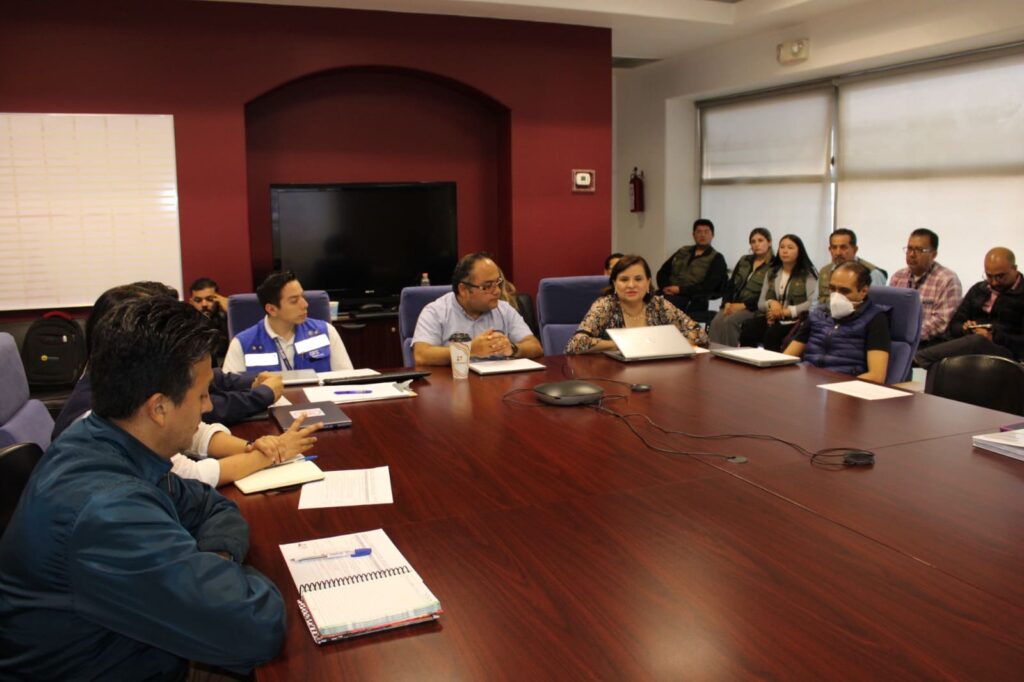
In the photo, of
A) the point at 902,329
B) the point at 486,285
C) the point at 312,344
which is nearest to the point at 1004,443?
the point at 902,329

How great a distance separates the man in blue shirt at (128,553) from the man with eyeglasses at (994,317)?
478cm

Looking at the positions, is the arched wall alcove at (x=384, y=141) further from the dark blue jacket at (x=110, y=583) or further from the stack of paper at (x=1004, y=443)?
the dark blue jacket at (x=110, y=583)

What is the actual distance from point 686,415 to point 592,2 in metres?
4.44

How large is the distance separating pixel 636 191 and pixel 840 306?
5254mm

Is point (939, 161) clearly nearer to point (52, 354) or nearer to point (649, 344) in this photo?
point (649, 344)

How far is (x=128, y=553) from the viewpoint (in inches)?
45.2

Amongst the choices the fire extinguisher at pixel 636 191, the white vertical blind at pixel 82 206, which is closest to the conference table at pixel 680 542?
the white vertical blind at pixel 82 206

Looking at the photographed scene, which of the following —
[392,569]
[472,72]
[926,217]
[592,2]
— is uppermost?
[592,2]

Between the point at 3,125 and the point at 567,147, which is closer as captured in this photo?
the point at 3,125

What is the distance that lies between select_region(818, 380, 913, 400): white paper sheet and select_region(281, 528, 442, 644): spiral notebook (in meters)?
1.80

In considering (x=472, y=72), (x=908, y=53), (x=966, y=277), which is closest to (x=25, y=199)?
(x=472, y=72)

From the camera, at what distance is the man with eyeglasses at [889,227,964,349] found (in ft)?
18.1

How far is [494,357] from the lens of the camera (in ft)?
11.8

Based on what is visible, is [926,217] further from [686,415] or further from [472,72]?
[686,415]
